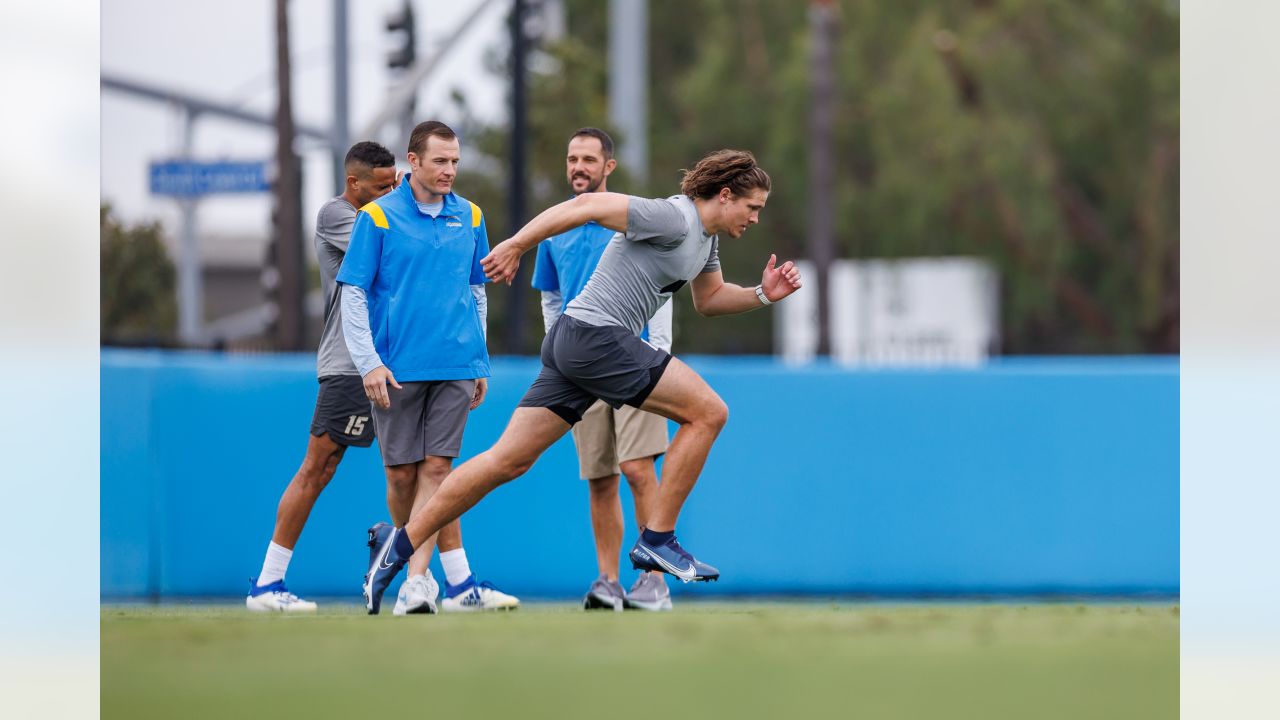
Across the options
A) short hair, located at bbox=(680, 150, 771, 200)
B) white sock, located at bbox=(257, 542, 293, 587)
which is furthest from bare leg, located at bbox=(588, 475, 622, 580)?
short hair, located at bbox=(680, 150, 771, 200)

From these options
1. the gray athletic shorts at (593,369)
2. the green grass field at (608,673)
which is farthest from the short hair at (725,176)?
the green grass field at (608,673)

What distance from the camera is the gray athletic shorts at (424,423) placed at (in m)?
5.73

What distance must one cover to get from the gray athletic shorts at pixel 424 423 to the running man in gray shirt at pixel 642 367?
0.20 m

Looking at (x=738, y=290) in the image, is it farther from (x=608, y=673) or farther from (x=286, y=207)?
(x=286, y=207)

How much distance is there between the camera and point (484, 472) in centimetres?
558

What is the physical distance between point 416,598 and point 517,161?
25.8 feet

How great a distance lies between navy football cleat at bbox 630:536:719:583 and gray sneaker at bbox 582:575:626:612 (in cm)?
60

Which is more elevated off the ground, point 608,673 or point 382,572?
point 382,572

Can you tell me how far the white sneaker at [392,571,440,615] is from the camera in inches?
225

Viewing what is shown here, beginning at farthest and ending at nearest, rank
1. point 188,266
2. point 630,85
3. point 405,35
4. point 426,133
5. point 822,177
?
point 822,177 → point 630,85 → point 405,35 → point 188,266 → point 426,133

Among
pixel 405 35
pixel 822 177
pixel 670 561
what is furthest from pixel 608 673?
pixel 822 177
